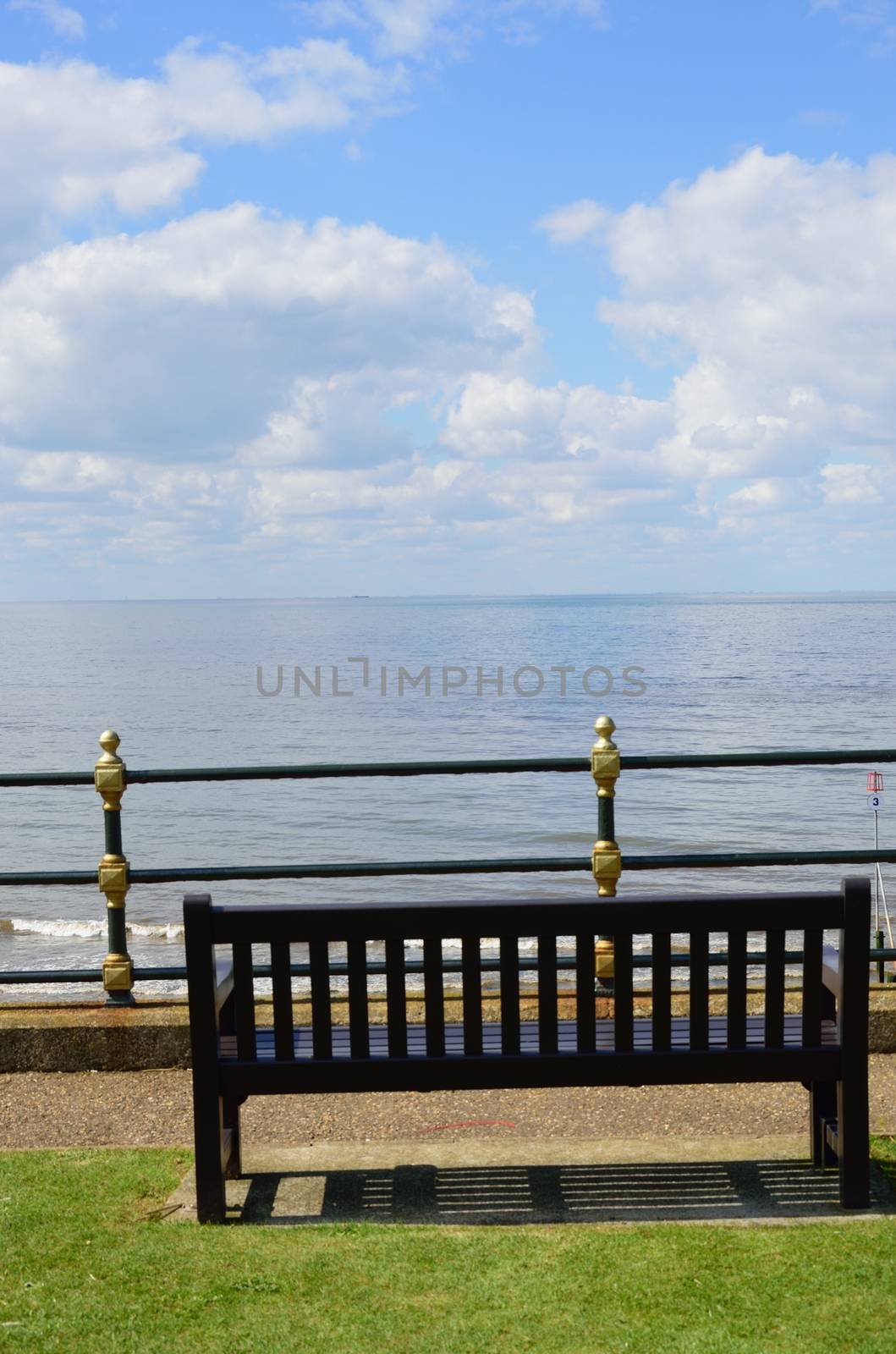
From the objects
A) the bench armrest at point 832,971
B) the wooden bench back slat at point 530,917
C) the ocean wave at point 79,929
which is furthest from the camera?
the ocean wave at point 79,929

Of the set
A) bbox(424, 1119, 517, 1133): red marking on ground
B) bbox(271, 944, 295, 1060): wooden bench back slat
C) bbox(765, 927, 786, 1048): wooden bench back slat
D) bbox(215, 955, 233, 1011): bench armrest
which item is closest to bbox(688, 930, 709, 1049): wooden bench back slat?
bbox(765, 927, 786, 1048): wooden bench back slat

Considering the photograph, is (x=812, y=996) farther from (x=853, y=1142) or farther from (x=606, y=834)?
(x=606, y=834)

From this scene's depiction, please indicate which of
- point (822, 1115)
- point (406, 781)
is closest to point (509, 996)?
point (822, 1115)

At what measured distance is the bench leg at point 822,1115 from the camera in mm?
4461

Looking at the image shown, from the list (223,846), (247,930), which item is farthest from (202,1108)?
(223,846)

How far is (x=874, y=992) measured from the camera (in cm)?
629

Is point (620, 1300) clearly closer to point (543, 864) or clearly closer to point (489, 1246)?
point (489, 1246)

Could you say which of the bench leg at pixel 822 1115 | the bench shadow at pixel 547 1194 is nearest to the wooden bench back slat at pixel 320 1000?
the bench shadow at pixel 547 1194

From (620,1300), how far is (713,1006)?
115 inches

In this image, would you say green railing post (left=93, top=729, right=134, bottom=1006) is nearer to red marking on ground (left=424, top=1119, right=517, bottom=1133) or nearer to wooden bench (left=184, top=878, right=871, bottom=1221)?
red marking on ground (left=424, top=1119, right=517, bottom=1133)

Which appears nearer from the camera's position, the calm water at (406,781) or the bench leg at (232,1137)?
the bench leg at (232,1137)

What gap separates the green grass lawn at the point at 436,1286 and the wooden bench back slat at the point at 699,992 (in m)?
0.56

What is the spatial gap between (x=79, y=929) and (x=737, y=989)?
556 inches

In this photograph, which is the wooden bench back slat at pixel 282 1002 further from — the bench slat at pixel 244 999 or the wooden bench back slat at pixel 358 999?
the wooden bench back slat at pixel 358 999
